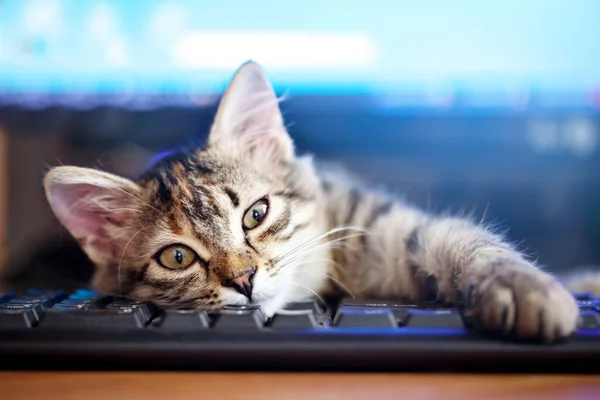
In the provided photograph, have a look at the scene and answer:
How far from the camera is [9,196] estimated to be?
1.20 metres

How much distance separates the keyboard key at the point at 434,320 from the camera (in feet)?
1.78

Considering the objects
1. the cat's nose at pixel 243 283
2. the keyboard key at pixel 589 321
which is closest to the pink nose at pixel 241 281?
the cat's nose at pixel 243 283

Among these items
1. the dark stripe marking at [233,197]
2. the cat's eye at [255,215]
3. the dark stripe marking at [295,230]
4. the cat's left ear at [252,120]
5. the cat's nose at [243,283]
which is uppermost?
the cat's left ear at [252,120]

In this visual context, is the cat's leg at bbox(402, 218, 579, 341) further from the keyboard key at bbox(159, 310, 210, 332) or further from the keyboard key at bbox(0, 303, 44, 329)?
the keyboard key at bbox(0, 303, 44, 329)

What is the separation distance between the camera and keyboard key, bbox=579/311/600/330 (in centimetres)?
53

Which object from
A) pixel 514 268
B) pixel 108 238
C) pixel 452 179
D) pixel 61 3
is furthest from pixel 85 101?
pixel 514 268

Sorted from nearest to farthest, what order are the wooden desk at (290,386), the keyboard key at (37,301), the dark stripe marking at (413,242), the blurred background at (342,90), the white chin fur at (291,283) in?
the wooden desk at (290,386) → the keyboard key at (37,301) → the white chin fur at (291,283) → the dark stripe marking at (413,242) → the blurred background at (342,90)

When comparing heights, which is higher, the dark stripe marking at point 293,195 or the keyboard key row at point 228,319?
the dark stripe marking at point 293,195

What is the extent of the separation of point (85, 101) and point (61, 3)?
0.21m

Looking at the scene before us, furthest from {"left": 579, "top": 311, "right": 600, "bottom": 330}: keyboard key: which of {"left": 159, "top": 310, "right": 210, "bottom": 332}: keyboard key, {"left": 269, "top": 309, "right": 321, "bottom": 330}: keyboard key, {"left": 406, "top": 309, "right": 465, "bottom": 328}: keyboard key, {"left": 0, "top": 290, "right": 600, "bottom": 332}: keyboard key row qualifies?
{"left": 159, "top": 310, "right": 210, "bottom": 332}: keyboard key

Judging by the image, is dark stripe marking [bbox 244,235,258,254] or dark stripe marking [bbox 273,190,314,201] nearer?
dark stripe marking [bbox 244,235,258,254]

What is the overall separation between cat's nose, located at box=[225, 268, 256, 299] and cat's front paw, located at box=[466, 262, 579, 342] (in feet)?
0.95

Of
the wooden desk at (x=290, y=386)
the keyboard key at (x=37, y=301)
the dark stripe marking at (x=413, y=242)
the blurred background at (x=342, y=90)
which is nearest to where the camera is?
the wooden desk at (x=290, y=386)

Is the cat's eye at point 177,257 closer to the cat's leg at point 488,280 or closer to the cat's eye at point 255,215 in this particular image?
the cat's eye at point 255,215
